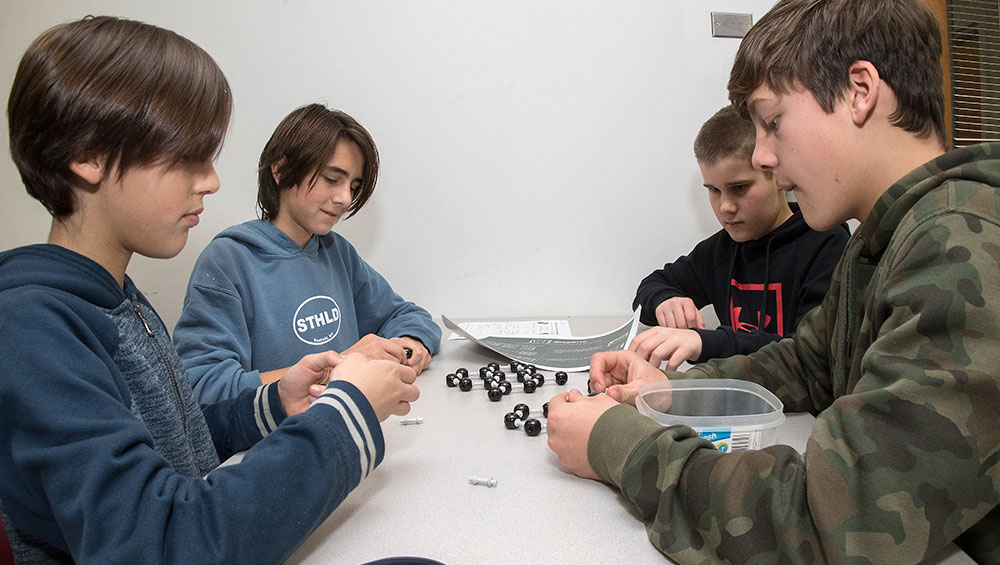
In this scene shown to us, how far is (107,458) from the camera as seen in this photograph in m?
0.47

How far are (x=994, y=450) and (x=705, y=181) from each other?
1.11m

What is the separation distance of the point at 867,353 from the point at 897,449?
3.6 inches

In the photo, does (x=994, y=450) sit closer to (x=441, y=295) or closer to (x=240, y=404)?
(x=240, y=404)

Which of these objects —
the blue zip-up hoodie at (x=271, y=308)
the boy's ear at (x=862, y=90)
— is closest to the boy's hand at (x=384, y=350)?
the blue zip-up hoodie at (x=271, y=308)

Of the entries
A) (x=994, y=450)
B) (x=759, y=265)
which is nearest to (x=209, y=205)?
(x=759, y=265)

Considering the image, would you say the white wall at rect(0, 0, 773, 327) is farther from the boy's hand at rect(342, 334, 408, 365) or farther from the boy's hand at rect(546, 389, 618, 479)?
the boy's hand at rect(546, 389, 618, 479)

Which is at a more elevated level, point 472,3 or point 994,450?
point 472,3

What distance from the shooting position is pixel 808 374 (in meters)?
0.84

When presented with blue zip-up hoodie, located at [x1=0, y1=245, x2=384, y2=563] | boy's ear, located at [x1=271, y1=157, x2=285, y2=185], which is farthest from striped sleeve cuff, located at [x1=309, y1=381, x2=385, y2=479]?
boy's ear, located at [x1=271, y1=157, x2=285, y2=185]

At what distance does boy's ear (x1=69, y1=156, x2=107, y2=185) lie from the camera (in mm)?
618

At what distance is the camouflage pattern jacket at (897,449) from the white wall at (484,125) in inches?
47.4

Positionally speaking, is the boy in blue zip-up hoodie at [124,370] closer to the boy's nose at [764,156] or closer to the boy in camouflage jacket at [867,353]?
the boy in camouflage jacket at [867,353]

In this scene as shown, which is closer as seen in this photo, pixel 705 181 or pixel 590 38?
pixel 705 181

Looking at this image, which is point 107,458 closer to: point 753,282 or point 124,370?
point 124,370
